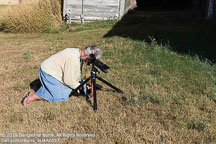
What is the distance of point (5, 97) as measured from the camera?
5.24m

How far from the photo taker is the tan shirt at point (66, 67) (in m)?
4.68

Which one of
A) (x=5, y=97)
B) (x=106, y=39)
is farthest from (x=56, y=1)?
(x=5, y=97)

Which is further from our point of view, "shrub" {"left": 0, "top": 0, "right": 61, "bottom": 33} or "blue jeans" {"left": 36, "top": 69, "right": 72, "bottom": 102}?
"shrub" {"left": 0, "top": 0, "right": 61, "bottom": 33}

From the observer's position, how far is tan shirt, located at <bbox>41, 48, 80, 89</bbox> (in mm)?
4678

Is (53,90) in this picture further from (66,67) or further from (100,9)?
(100,9)

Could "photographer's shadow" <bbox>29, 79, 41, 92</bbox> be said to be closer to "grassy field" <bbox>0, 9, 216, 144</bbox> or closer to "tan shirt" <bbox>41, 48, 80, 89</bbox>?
"grassy field" <bbox>0, 9, 216, 144</bbox>

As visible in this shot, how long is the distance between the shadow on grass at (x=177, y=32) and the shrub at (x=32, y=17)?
3397mm

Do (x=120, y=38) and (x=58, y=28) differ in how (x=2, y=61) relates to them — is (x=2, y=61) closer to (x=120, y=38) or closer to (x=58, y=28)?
(x=120, y=38)

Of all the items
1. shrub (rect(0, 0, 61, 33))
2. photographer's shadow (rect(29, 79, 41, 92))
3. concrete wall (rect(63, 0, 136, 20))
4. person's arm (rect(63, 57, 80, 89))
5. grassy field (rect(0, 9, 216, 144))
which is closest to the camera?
grassy field (rect(0, 9, 216, 144))

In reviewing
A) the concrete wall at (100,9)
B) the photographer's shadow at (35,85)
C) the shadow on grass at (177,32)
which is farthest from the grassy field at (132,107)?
the concrete wall at (100,9)

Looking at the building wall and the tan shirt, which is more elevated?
the building wall

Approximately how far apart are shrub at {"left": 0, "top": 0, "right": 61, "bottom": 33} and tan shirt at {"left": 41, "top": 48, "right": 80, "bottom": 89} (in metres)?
8.99

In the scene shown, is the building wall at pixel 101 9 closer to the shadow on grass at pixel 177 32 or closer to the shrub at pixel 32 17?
the shadow on grass at pixel 177 32

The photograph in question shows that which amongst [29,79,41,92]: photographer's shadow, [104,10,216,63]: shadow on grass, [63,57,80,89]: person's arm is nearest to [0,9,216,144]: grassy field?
[29,79,41,92]: photographer's shadow
